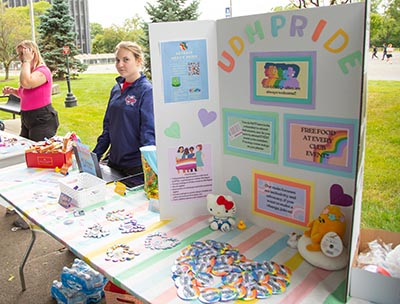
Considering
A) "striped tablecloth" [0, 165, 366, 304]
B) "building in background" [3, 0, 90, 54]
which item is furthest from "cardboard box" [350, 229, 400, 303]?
"building in background" [3, 0, 90, 54]

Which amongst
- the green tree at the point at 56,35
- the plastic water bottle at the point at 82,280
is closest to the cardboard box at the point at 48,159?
the plastic water bottle at the point at 82,280

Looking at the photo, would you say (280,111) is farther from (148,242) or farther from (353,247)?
(148,242)

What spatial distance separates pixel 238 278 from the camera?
3.60 feet

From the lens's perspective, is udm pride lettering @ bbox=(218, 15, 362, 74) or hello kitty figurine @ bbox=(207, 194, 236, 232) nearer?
udm pride lettering @ bbox=(218, 15, 362, 74)

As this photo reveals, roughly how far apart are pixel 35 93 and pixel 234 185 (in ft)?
6.95

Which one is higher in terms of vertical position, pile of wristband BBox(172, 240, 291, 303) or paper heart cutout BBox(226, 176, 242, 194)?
paper heart cutout BBox(226, 176, 242, 194)

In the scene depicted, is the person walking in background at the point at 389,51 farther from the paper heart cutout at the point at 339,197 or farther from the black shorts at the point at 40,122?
the black shorts at the point at 40,122

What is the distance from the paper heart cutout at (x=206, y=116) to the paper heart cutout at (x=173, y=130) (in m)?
0.09

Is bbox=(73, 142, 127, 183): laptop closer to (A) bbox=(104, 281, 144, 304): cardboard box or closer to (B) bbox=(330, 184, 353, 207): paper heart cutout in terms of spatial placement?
(A) bbox=(104, 281, 144, 304): cardboard box

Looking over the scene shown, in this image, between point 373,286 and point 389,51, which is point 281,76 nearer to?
point 373,286

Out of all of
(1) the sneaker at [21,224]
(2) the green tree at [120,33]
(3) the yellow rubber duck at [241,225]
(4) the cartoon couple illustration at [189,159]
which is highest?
(2) the green tree at [120,33]

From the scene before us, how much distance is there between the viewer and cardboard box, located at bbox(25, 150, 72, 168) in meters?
2.04

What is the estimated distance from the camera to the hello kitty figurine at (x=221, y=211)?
1379 millimetres

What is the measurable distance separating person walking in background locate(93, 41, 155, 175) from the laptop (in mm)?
75
